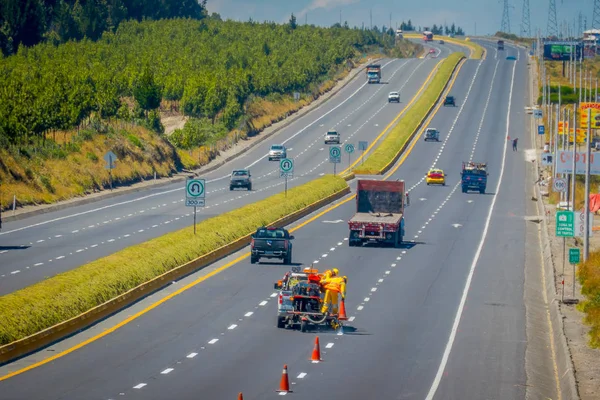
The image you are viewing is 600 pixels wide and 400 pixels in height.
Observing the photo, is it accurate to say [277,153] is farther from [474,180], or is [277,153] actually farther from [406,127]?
[474,180]

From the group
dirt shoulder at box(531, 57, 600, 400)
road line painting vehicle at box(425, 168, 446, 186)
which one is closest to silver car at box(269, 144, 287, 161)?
road line painting vehicle at box(425, 168, 446, 186)

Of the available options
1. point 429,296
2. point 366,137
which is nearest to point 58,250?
point 429,296

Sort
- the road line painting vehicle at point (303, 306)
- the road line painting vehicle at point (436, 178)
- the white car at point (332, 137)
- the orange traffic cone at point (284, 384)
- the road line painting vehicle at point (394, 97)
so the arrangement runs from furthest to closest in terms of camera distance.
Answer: the road line painting vehicle at point (394, 97) < the white car at point (332, 137) < the road line painting vehicle at point (436, 178) < the road line painting vehicle at point (303, 306) < the orange traffic cone at point (284, 384)

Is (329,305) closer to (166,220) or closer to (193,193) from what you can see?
(193,193)

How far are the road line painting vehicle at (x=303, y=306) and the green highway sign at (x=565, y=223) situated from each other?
12.0 metres

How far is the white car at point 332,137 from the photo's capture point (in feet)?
362

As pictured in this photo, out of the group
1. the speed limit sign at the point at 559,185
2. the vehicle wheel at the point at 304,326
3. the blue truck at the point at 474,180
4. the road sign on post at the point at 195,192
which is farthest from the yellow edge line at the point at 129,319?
the blue truck at the point at 474,180

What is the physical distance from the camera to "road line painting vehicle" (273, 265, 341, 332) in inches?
1206

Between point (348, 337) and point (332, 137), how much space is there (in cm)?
8032

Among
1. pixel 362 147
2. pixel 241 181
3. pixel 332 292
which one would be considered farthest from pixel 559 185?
pixel 362 147

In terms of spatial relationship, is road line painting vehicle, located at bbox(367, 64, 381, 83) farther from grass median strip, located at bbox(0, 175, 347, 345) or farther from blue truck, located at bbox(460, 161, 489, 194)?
grass median strip, located at bbox(0, 175, 347, 345)

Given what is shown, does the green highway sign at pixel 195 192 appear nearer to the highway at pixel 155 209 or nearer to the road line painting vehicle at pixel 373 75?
the highway at pixel 155 209

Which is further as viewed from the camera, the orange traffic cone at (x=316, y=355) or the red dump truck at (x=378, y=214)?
the red dump truck at (x=378, y=214)

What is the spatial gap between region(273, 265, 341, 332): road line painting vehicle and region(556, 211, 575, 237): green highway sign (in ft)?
39.5
